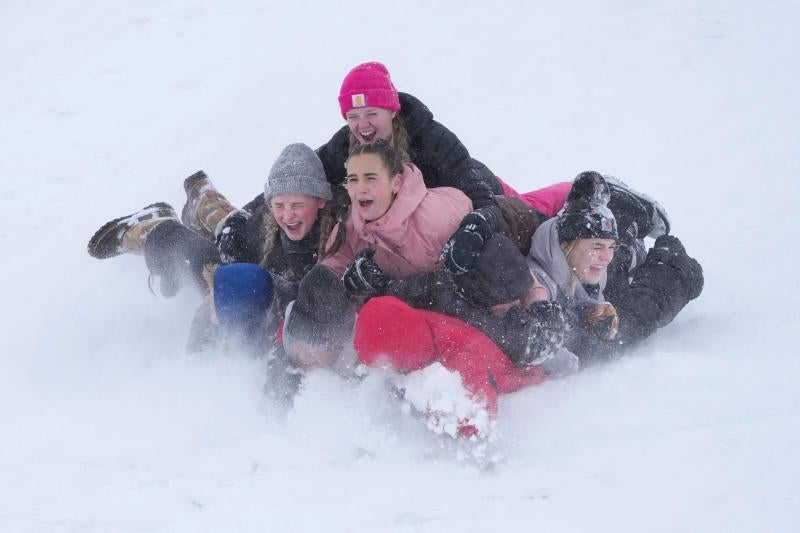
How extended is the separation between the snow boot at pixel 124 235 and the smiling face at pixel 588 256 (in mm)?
1743

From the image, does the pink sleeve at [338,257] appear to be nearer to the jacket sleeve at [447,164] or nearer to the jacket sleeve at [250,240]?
the jacket sleeve at [250,240]

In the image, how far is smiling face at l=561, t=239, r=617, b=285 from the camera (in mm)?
2672

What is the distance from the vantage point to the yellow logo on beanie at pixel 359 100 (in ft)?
9.65

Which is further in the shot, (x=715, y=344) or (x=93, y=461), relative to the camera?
(x=715, y=344)

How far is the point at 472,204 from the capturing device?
9.23 feet

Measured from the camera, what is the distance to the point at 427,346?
2223 millimetres

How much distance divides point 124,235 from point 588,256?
6.58 feet

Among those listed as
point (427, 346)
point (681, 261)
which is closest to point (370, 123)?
point (427, 346)

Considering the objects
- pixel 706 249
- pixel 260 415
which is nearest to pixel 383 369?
pixel 260 415

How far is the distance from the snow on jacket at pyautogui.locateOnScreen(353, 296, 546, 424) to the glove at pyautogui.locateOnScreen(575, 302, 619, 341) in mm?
440

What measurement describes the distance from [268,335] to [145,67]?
4.21m

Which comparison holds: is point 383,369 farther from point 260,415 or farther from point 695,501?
point 695,501

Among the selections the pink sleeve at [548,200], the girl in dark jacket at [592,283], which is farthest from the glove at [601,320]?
the pink sleeve at [548,200]

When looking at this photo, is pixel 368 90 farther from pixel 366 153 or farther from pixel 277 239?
pixel 277 239
